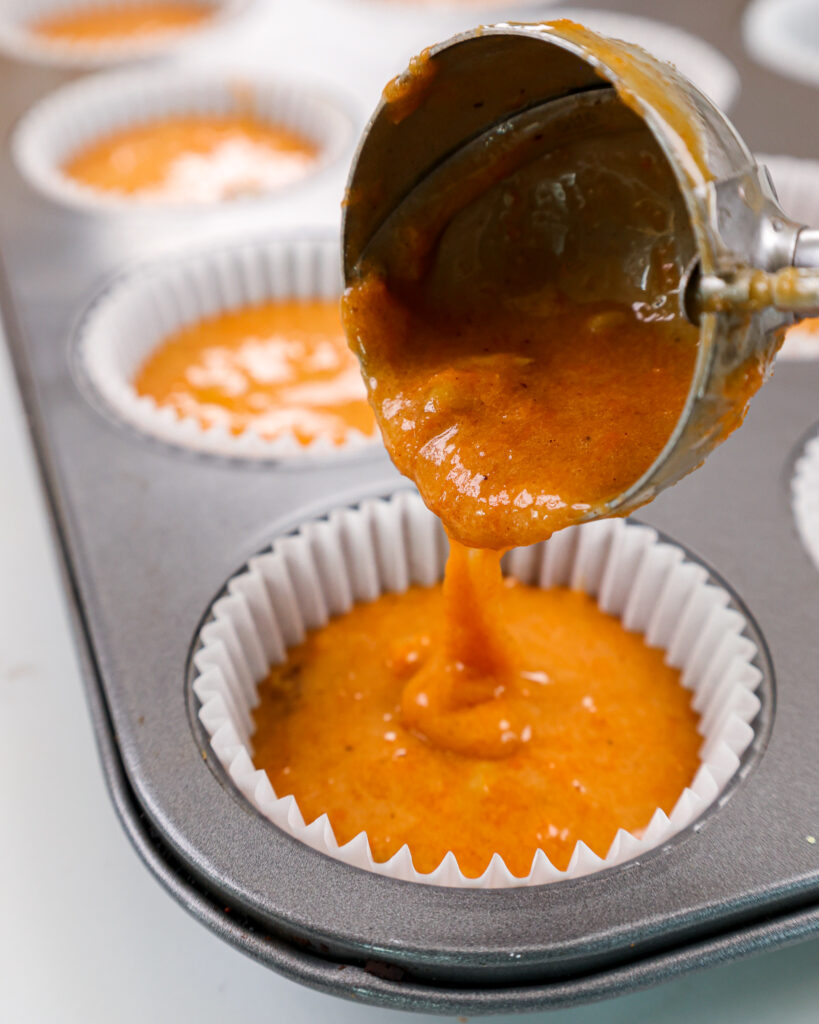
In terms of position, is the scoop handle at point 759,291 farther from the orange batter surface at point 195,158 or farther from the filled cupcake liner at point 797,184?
the orange batter surface at point 195,158

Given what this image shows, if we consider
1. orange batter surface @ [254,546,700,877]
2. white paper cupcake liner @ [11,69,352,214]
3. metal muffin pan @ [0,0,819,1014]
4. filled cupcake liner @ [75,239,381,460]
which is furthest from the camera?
white paper cupcake liner @ [11,69,352,214]

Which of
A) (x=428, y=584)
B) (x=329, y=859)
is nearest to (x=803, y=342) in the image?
(x=428, y=584)

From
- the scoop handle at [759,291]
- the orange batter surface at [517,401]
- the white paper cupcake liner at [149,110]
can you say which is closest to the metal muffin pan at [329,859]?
the orange batter surface at [517,401]

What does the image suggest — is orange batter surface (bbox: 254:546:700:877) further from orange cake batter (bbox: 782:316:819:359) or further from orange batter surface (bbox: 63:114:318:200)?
orange batter surface (bbox: 63:114:318:200)

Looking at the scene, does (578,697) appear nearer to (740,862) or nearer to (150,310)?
(740,862)

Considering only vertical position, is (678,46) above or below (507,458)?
above

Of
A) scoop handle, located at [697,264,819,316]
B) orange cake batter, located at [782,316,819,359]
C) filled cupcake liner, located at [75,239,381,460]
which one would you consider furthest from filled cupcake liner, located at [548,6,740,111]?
scoop handle, located at [697,264,819,316]

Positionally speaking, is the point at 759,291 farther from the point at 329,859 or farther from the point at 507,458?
the point at 329,859
